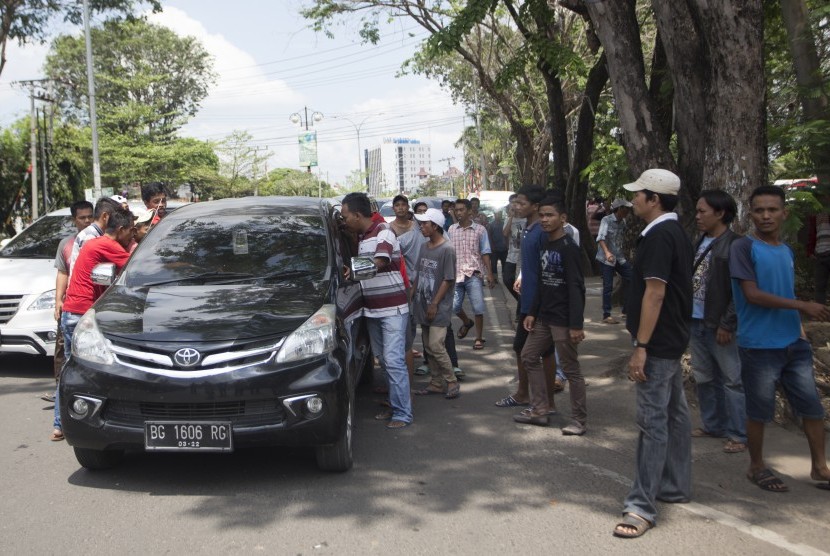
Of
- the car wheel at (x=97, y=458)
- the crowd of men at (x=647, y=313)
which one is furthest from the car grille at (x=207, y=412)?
the crowd of men at (x=647, y=313)

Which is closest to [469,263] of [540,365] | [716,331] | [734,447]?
[540,365]

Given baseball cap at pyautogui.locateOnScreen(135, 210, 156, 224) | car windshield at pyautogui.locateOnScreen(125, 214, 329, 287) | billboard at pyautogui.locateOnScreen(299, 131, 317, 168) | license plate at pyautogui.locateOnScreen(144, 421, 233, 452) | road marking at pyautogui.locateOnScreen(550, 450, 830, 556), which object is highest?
billboard at pyautogui.locateOnScreen(299, 131, 317, 168)

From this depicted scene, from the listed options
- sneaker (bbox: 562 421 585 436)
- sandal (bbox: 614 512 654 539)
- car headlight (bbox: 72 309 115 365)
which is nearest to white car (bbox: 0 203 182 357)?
car headlight (bbox: 72 309 115 365)

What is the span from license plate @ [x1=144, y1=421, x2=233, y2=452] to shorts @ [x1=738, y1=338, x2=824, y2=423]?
3138 millimetres

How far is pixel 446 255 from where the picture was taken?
7.63 metres

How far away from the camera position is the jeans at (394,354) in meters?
6.21

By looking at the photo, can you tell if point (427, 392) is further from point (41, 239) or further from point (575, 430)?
point (41, 239)

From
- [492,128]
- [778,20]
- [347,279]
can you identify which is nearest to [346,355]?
[347,279]

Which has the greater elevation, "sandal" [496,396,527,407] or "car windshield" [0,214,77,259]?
"car windshield" [0,214,77,259]

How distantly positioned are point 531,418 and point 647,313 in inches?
92.6

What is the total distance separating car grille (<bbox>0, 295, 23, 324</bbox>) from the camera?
823cm

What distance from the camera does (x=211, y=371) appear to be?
465 centimetres

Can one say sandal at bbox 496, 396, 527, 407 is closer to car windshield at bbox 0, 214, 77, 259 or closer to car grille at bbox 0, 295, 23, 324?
car grille at bbox 0, 295, 23, 324

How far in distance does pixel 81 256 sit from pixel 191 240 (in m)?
0.93
